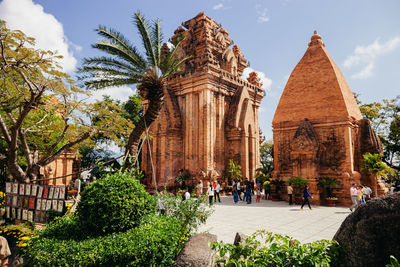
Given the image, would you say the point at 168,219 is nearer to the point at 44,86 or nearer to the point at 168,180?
the point at 44,86

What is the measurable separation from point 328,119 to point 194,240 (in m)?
12.8

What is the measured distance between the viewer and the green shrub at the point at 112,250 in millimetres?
3811

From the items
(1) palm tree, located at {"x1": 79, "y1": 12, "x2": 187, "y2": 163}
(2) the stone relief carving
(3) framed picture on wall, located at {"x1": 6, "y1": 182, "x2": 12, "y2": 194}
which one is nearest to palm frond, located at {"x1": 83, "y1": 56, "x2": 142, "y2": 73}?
(1) palm tree, located at {"x1": 79, "y1": 12, "x2": 187, "y2": 163}

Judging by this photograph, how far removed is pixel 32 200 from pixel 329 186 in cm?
1370

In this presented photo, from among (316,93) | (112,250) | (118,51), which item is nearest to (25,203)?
(112,250)

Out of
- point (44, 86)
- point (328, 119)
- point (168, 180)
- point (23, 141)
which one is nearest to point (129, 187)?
point (44, 86)

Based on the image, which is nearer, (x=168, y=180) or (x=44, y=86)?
(x=44, y=86)

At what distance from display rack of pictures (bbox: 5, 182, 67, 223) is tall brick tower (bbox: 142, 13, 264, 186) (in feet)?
41.4

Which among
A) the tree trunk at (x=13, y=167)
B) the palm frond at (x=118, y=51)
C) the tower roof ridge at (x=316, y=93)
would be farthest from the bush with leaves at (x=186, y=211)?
the tower roof ridge at (x=316, y=93)

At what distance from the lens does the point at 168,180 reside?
20.3m

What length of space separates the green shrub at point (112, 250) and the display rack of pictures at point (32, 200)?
7.29 feet

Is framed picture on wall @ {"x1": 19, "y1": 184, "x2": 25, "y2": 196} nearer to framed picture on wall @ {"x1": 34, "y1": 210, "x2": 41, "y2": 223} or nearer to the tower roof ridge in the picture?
framed picture on wall @ {"x1": 34, "y1": 210, "x2": 41, "y2": 223}

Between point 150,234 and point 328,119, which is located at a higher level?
point 328,119

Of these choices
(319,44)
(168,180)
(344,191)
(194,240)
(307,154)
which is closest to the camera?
(194,240)
